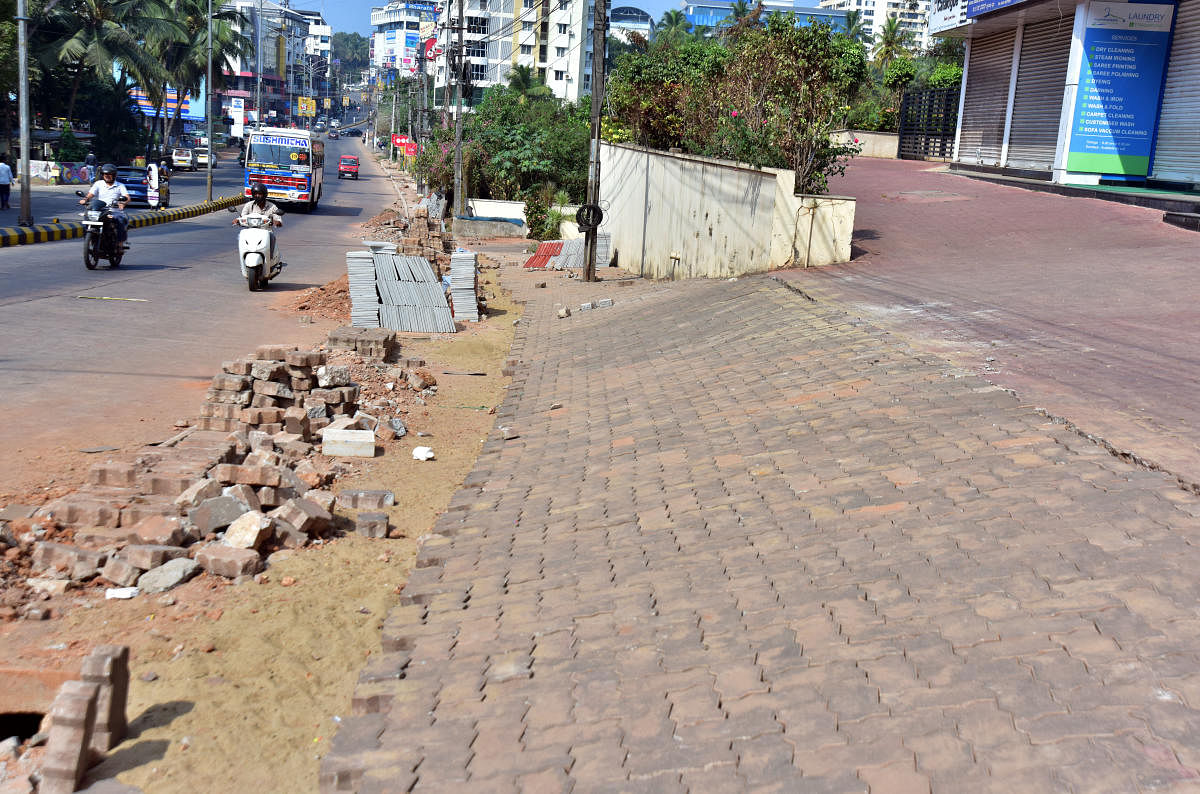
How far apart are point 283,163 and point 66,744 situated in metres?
36.6

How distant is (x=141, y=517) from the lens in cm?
603

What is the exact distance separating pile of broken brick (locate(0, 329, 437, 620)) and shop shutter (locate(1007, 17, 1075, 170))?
65.0 feet

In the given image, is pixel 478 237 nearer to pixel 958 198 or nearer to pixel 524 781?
pixel 958 198

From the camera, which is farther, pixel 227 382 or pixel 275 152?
pixel 275 152

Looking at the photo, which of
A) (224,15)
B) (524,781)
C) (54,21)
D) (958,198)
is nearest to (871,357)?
(524,781)

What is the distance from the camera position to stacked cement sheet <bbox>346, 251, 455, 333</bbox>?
14.6 metres

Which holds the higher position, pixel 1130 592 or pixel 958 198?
pixel 958 198

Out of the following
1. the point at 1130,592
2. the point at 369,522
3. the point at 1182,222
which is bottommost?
the point at 369,522

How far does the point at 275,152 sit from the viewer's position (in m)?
37.5

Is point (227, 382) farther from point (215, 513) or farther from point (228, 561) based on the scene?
point (228, 561)

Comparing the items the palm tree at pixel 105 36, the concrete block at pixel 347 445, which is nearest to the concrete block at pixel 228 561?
the concrete block at pixel 347 445

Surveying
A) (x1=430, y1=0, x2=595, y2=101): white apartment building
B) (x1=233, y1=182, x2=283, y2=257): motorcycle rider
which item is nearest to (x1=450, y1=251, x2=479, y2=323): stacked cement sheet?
(x1=233, y1=182, x2=283, y2=257): motorcycle rider

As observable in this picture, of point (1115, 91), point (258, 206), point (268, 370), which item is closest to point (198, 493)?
point (268, 370)

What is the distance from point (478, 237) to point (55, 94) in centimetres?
2805
